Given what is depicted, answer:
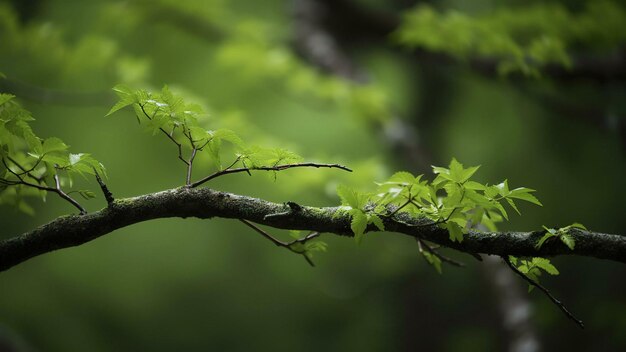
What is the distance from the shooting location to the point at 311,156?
4668mm

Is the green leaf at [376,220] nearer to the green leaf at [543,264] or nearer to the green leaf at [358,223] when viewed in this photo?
the green leaf at [358,223]

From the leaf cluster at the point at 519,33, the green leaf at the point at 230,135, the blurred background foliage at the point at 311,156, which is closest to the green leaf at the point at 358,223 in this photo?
the green leaf at the point at 230,135

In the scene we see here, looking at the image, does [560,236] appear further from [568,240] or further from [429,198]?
[429,198]

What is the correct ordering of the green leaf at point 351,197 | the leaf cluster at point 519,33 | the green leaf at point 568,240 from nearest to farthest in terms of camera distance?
the green leaf at point 568,240
the green leaf at point 351,197
the leaf cluster at point 519,33

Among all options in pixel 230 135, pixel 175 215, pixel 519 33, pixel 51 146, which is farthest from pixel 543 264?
pixel 519 33

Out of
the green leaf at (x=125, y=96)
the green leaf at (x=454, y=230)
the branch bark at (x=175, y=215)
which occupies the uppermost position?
the green leaf at (x=125, y=96)

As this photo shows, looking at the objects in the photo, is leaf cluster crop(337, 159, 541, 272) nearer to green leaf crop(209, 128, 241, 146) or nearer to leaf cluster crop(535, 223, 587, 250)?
leaf cluster crop(535, 223, 587, 250)

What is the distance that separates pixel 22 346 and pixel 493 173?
5312 millimetres

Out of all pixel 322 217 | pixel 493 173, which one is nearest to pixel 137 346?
pixel 493 173

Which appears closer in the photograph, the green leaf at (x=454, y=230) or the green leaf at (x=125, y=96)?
the green leaf at (x=454, y=230)

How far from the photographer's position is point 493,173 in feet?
19.2

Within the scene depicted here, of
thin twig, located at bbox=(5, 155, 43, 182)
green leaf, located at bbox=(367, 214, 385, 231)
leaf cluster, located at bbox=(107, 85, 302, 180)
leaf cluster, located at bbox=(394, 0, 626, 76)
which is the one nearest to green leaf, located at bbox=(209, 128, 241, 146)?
leaf cluster, located at bbox=(107, 85, 302, 180)

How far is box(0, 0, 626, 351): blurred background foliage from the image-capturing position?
4438 millimetres

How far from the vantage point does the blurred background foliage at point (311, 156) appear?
4438 mm
